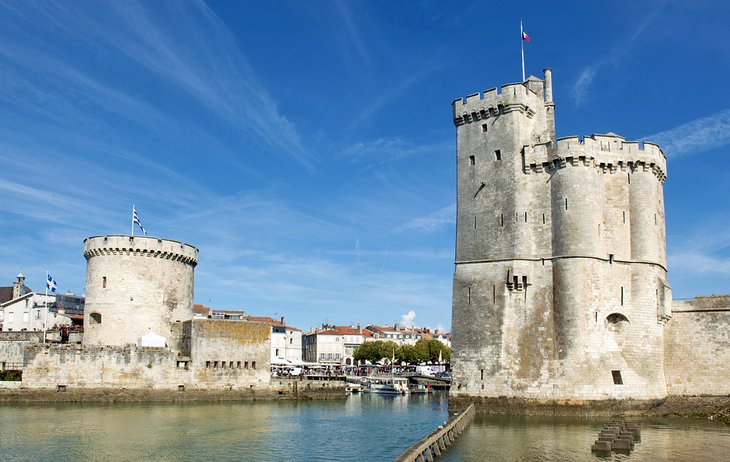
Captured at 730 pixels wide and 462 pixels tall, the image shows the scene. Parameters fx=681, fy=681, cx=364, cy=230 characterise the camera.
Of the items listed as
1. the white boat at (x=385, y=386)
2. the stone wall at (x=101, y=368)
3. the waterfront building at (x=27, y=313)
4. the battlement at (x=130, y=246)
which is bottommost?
the white boat at (x=385, y=386)

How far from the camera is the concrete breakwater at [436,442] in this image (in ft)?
59.2

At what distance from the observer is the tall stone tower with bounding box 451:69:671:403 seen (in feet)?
105

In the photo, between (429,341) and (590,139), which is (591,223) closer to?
(590,139)

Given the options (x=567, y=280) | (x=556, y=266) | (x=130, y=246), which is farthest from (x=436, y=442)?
(x=130, y=246)

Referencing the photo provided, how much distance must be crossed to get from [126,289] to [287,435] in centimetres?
1997

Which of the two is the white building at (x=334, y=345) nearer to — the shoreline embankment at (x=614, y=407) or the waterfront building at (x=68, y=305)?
the waterfront building at (x=68, y=305)

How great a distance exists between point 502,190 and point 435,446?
16.6 m

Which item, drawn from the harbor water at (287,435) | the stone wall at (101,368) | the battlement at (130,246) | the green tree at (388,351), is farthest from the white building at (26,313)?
the green tree at (388,351)

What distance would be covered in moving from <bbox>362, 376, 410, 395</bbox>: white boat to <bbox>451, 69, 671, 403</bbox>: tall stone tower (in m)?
23.1

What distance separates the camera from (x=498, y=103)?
3494cm

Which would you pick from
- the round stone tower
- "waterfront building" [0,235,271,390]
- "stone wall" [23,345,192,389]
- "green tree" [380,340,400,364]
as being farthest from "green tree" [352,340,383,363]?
"stone wall" [23,345,192,389]

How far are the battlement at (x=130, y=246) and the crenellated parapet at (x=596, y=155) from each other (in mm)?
23149

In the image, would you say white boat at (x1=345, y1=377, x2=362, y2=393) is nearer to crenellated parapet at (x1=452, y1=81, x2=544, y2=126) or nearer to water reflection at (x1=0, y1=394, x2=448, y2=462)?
water reflection at (x1=0, y1=394, x2=448, y2=462)

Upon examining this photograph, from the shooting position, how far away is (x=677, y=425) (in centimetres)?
2938
